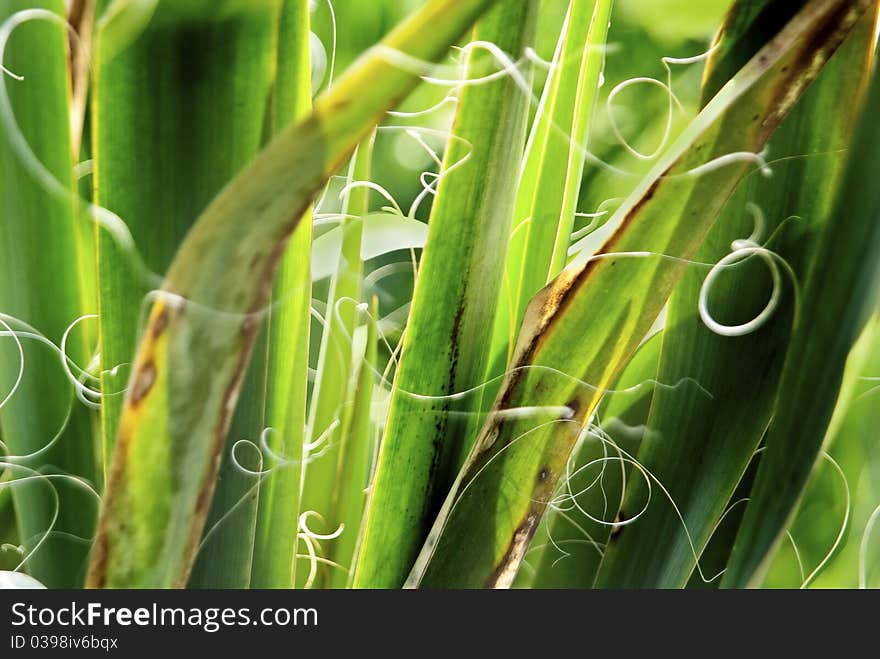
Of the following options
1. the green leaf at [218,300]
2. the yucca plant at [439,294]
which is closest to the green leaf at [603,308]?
the yucca plant at [439,294]

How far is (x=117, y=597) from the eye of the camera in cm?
31

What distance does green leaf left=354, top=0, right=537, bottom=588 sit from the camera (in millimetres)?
307

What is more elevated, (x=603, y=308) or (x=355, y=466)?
(x=603, y=308)

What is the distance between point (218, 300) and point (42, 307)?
137 millimetres

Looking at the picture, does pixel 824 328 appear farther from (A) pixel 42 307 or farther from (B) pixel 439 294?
(A) pixel 42 307

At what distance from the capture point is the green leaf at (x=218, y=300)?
0.23 metres

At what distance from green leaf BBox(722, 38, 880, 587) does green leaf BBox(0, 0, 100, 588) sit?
0.32m

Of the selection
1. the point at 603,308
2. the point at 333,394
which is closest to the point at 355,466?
the point at 333,394

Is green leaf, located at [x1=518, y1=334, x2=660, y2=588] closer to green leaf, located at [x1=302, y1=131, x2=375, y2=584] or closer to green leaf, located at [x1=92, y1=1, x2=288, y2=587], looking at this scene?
green leaf, located at [x1=302, y1=131, x2=375, y2=584]

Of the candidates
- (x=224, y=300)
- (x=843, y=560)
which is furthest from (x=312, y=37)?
(x=843, y=560)

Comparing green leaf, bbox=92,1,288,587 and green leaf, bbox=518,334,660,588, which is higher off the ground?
green leaf, bbox=92,1,288,587

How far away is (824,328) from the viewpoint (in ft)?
1.09

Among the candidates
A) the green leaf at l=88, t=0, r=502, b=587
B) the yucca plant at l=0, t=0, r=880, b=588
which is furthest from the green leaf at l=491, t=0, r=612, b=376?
the green leaf at l=88, t=0, r=502, b=587

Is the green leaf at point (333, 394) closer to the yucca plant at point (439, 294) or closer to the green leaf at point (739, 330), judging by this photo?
the yucca plant at point (439, 294)
